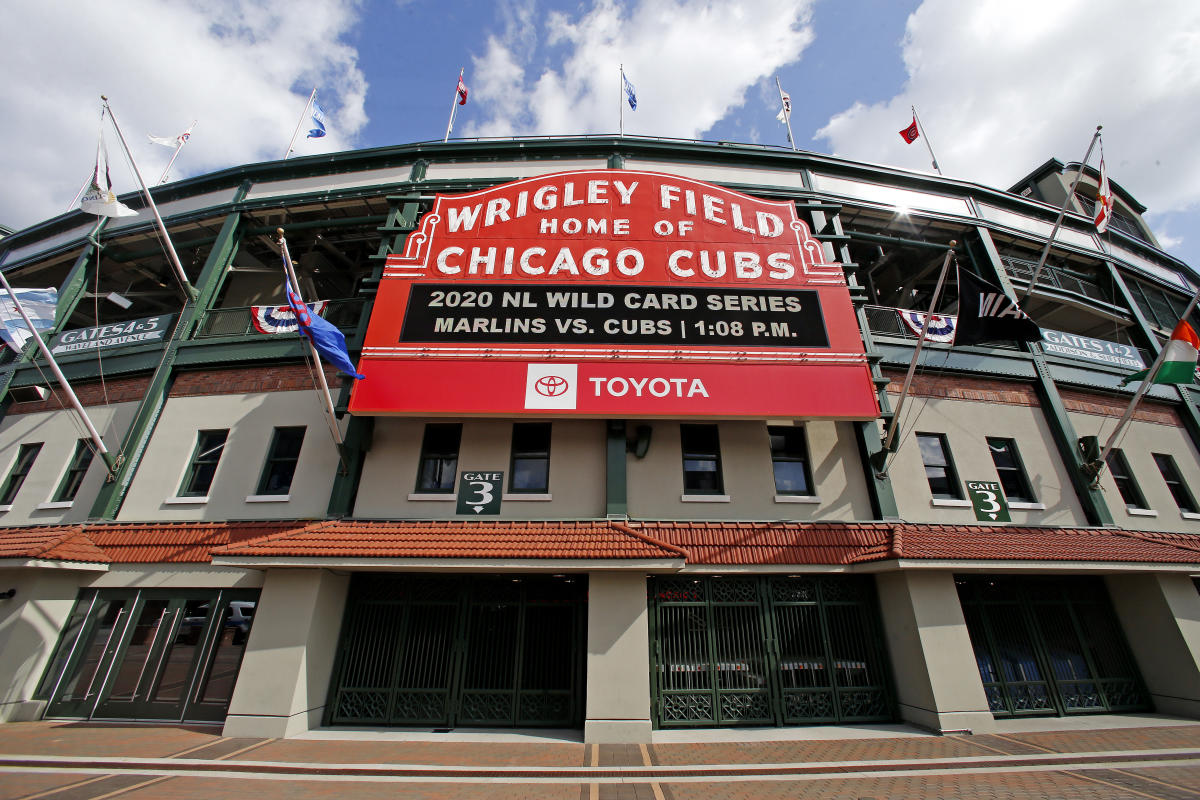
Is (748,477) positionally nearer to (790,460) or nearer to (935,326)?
(790,460)

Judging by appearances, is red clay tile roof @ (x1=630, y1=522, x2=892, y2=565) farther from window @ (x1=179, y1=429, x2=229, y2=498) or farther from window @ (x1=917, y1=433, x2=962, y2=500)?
window @ (x1=179, y1=429, x2=229, y2=498)

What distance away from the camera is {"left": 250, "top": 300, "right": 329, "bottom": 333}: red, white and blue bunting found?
12.7 meters

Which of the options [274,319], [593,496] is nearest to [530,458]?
[593,496]

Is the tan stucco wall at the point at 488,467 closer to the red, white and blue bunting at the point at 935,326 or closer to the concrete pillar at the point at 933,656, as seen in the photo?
the concrete pillar at the point at 933,656

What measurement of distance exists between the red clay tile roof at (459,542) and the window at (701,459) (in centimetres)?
226

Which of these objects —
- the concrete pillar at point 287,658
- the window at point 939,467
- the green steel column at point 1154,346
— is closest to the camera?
the concrete pillar at point 287,658

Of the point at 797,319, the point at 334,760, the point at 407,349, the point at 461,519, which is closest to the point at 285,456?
the point at 407,349

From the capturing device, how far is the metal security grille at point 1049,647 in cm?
996

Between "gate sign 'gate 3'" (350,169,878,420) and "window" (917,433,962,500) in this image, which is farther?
"window" (917,433,962,500)

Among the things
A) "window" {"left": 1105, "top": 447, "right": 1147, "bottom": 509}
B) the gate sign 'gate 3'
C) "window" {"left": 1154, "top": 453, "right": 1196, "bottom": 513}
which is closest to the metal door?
the gate sign 'gate 3'

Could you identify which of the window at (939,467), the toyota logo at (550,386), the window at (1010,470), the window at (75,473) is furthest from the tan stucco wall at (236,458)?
the window at (1010,470)

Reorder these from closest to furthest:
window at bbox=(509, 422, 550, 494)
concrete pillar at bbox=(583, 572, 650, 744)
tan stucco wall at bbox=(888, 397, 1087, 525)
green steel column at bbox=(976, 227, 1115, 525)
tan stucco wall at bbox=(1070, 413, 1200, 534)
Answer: concrete pillar at bbox=(583, 572, 650, 744) < window at bbox=(509, 422, 550, 494) < tan stucco wall at bbox=(888, 397, 1087, 525) < green steel column at bbox=(976, 227, 1115, 525) < tan stucco wall at bbox=(1070, 413, 1200, 534)

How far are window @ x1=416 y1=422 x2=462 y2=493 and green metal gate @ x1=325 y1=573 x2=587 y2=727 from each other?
202cm

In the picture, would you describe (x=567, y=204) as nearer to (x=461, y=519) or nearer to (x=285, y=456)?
(x=461, y=519)
